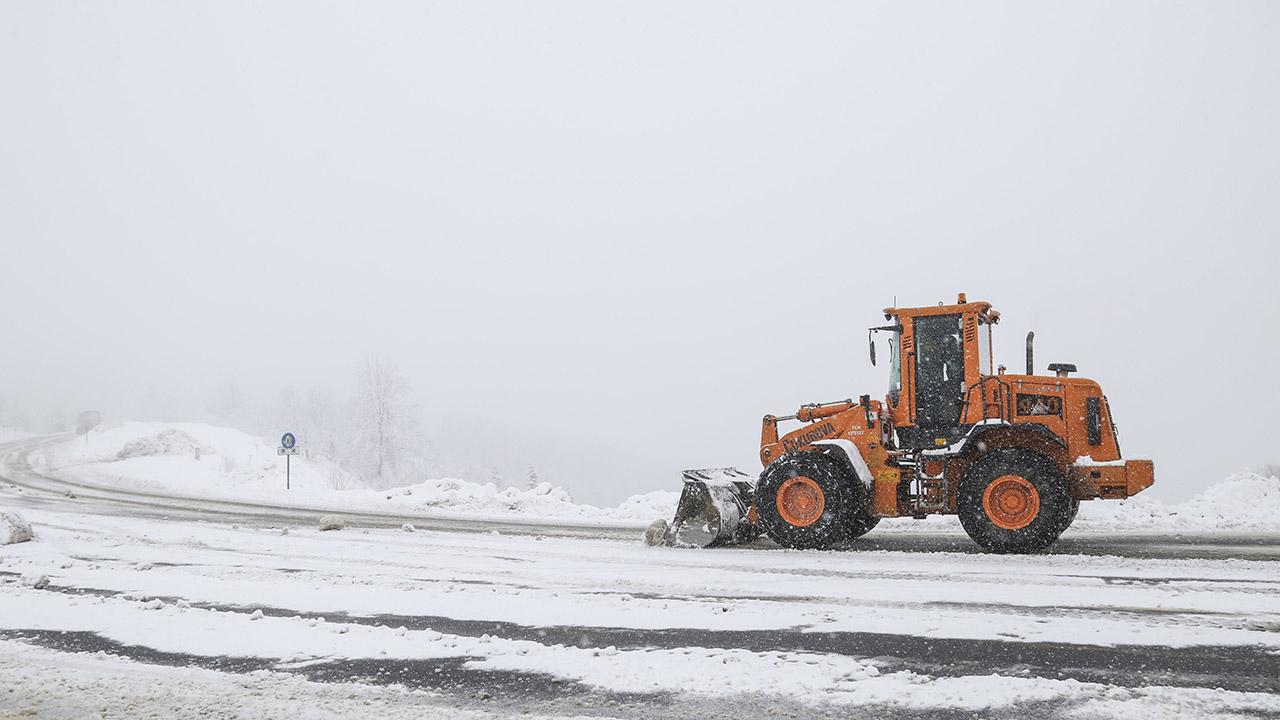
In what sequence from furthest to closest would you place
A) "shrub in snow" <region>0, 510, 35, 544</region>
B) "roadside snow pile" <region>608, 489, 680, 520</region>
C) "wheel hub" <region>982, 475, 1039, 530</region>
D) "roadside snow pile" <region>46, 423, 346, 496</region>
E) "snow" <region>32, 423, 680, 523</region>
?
"roadside snow pile" <region>46, 423, 346, 496</region> → "snow" <region>32, 423, 680, 523</region> → "roadside snow pile" <region>608, 489, 680, 520</region> → "shrub in snow" <region>0, 510, 35, 544</region> → "wheel hub" <region>982, 475, 1039, 530</region>

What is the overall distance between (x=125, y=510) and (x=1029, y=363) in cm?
1634

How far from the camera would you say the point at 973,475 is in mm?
9961

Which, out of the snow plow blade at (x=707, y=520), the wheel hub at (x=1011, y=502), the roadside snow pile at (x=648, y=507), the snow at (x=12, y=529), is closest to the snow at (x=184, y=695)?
the snow plow blade at (x=707, y=520)

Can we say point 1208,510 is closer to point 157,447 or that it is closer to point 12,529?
point 12,529

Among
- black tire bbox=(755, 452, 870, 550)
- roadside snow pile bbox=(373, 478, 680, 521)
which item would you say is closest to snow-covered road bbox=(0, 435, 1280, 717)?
black tire bbox=(755, 452, 870, 550)

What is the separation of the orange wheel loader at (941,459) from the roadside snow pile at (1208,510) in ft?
11.3

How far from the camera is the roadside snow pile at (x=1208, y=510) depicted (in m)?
12.7

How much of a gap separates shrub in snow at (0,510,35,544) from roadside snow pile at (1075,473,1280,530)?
47.3 feet

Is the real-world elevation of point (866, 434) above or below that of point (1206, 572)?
above

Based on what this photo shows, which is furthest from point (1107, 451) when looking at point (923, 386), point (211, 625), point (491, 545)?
point (211, 625)

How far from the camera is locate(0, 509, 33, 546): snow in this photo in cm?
1109

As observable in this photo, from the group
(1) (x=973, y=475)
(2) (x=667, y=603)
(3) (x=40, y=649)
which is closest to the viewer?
(3) (x=40, y=649)

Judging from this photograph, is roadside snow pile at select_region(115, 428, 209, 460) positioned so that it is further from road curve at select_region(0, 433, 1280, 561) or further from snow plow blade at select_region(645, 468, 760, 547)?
snow plow blade at select_region(645, 468, 760, 547)

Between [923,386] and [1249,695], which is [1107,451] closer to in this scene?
[923,386]
